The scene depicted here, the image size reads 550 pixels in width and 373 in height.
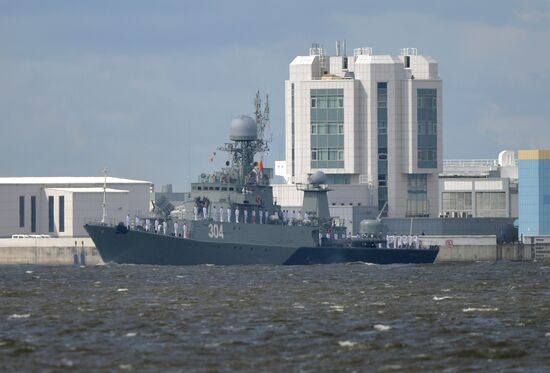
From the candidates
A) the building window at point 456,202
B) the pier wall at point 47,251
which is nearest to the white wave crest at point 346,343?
the pier wall at point 47,251

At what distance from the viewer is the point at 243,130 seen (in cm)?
13638

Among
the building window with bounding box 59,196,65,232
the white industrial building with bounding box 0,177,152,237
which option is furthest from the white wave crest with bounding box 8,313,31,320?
the building window with bounding box 59,196,65,232

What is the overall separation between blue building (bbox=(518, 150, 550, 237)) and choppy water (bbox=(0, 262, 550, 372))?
195ft

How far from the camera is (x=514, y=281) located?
318 feet

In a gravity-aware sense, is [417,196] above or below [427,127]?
below

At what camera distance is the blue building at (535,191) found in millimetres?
158375

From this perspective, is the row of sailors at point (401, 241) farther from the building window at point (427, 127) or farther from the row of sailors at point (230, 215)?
the building window at point (427, 127)

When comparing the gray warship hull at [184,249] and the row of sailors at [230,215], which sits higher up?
the row of sailors at [230,215]

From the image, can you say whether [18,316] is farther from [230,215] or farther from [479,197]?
[479,197]

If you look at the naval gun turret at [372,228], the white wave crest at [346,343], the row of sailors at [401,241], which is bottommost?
the white wave crest at [346,343]

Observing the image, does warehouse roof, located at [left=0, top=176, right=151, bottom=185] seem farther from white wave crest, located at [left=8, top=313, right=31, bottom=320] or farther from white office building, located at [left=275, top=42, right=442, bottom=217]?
white wave crest, located at [left=8, top=313, right=31, bottom=320]

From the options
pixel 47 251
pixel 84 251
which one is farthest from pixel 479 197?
pixel 47 251

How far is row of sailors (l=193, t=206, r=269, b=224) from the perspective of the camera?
4906 inches

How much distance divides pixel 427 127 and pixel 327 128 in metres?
12.6
